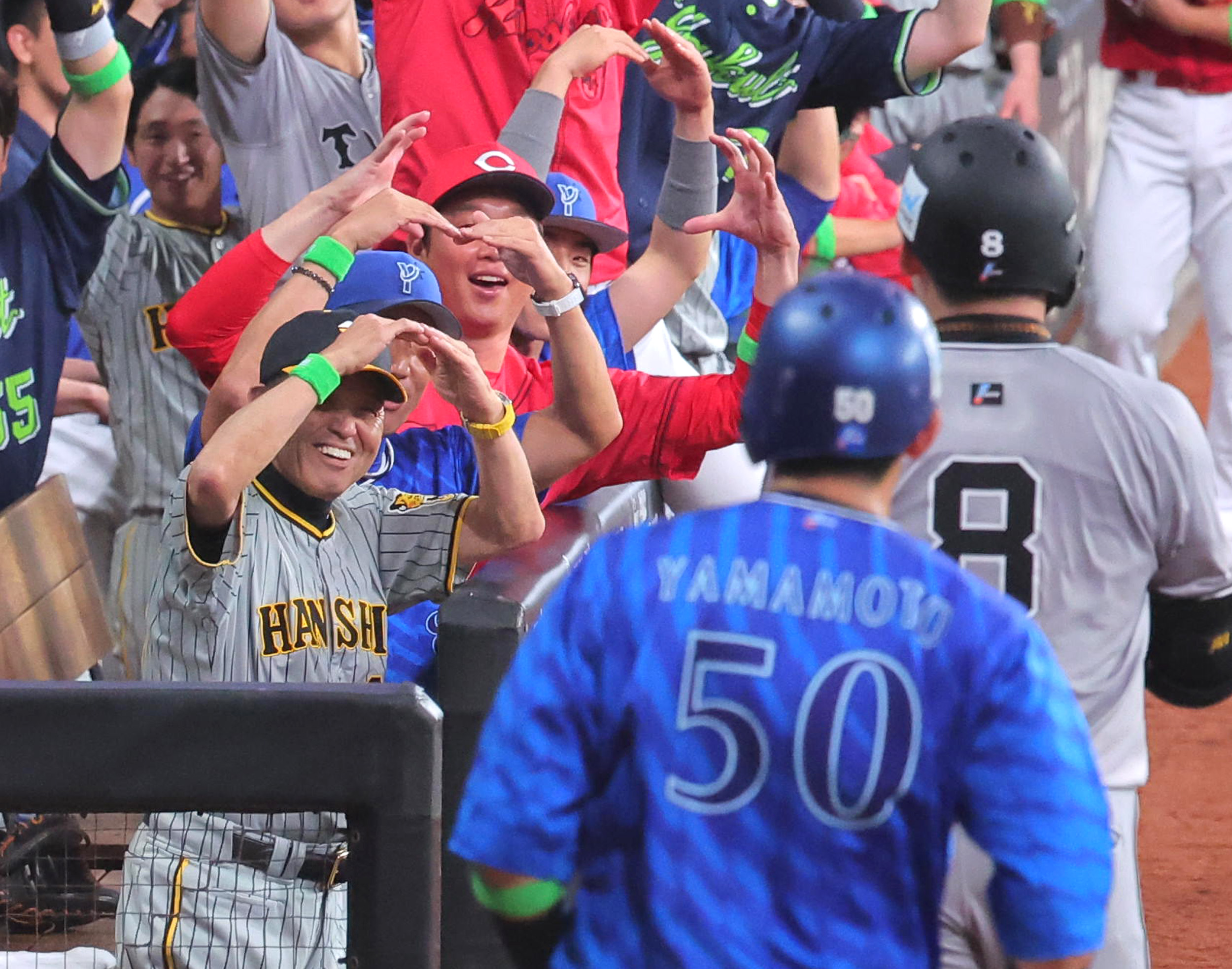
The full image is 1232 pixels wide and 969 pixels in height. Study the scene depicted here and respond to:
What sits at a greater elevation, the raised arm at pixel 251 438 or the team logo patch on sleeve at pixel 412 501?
the raised arm at pixel 251 438

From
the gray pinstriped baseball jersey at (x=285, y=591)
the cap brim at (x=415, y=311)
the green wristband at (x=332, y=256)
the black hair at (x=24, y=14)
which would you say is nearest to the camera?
the gray pinstriped baseball jersey at (x=285, y=591)

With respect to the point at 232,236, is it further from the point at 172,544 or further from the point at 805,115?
the point at 172,544

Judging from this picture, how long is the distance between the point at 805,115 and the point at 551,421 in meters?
1.67

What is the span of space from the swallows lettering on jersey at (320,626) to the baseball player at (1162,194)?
4163 mm

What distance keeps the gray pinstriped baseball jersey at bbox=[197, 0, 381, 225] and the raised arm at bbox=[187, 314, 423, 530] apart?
56.5 inches

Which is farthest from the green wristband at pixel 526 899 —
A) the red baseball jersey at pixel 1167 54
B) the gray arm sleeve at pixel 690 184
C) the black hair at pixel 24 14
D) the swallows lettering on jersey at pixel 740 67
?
the red baseball jersey at pixel 1167 54

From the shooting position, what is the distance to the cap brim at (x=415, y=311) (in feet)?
10.1

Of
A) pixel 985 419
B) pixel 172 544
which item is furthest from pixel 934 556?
pixel 172 544

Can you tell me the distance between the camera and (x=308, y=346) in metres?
2.81

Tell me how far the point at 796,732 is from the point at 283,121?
9.04 feet

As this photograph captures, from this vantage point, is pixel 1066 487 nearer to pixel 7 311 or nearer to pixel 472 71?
pixel 472 71

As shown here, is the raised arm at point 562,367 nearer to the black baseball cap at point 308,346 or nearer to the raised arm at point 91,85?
the black baseball cap at point 308,346

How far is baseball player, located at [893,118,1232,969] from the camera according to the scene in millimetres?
2434

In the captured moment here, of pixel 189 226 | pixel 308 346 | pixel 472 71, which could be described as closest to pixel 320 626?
pixel 308 346
